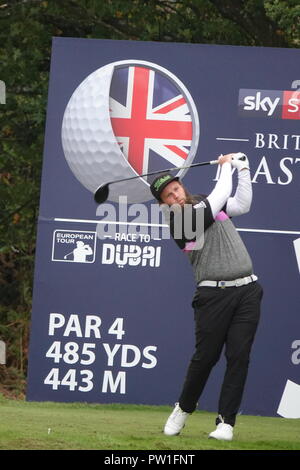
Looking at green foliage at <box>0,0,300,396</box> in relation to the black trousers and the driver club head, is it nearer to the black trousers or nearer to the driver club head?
the driver club head

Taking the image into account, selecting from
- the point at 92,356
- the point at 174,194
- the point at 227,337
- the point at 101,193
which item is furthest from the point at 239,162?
the point at 92,356

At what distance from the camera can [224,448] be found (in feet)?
20.4

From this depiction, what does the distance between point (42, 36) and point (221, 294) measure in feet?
17.4

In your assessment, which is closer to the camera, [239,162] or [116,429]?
[239,162]

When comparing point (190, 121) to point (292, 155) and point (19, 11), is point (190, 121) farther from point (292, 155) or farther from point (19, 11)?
point (19, 11)

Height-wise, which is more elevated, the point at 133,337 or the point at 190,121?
the point at 190,121

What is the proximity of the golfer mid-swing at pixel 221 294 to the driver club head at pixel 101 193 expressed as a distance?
4.72 feet

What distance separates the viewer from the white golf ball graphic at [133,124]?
8438 mm

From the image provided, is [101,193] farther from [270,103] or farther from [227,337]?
[227,337]

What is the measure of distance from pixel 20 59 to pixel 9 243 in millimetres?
1933

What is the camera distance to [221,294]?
6648mm

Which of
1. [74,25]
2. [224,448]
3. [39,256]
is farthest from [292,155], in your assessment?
[74,25]

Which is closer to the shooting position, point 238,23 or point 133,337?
point 133,337
